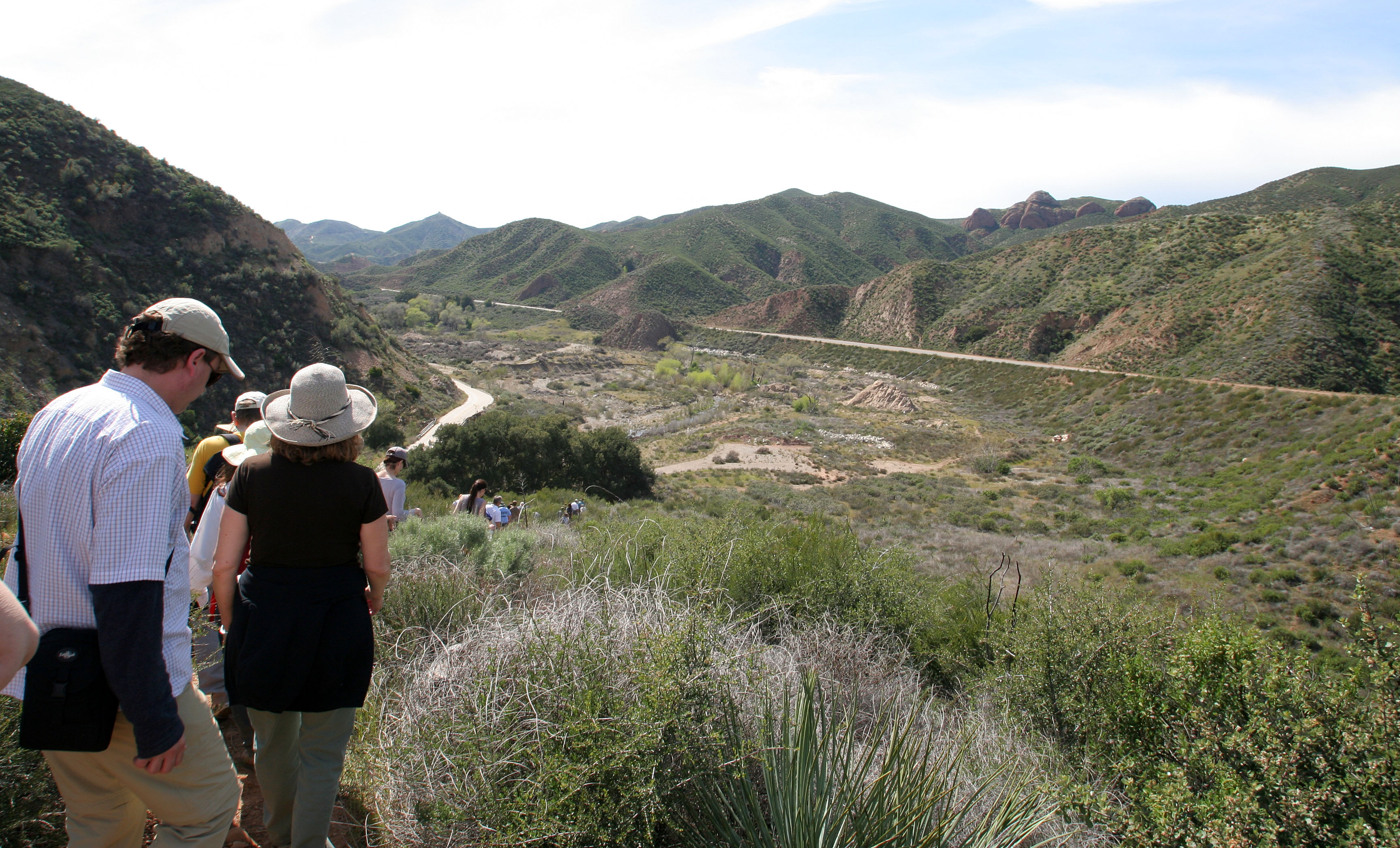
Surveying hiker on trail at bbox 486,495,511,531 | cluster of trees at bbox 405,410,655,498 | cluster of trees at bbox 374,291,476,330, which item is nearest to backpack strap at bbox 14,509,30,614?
hiker on trail at bbox 486,495,511,531

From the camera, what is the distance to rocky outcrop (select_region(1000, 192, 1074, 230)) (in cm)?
13225

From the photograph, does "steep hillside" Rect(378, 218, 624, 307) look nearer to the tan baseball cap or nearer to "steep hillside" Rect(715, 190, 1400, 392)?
"steep hillside" Rect(715, 190, 1400, 392)

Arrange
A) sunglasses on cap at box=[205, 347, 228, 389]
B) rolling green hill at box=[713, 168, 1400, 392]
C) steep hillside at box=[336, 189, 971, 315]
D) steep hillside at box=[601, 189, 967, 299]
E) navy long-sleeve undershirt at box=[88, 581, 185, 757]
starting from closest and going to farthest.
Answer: navy long-sleeve undershirt at box=[88, 581, 185, 757] → sunglasses on cap at box=[205, 347, 228, 389] → rolling green hill at box=[713, 168, 1400, 392] → steep hillside at box=[336, 189, 971, 315] → steep hillside at box=[601, 189, 967, 299]

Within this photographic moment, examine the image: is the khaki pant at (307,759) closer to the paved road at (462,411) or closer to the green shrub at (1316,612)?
the green shrub at (1316,612)

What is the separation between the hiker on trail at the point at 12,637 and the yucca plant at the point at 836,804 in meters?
1.93

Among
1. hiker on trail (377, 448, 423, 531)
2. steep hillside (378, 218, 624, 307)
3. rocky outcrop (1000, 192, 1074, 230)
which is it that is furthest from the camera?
rocky outcrop (1000, 192, 1074, 230)

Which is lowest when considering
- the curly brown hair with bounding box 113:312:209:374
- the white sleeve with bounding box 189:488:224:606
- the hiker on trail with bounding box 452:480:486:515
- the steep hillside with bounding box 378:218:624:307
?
the hiker on trail with bounding box 452:480:486:515

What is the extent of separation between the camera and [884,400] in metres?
43.0

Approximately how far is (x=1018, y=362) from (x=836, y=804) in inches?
1951

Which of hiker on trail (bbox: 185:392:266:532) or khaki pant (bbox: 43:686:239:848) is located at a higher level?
hiker on trail (bbox: 185:392:266:532)

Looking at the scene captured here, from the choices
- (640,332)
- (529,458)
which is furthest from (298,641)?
(640,332)

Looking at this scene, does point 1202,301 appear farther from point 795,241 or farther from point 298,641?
point 795,241

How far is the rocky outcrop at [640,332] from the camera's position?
6862cm

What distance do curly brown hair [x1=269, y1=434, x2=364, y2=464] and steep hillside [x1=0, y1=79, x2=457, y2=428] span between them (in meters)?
21.2
